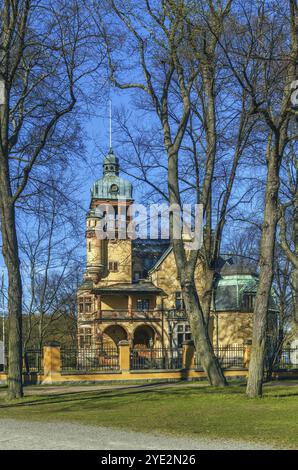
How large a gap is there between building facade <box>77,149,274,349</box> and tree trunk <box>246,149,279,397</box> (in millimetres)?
34068

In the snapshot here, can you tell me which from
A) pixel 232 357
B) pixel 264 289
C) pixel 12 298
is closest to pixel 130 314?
pixel 232 357

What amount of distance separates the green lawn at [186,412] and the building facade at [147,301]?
1306 inches

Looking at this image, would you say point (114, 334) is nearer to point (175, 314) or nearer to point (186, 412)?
point (175, 314)

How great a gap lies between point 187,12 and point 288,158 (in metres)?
10.1

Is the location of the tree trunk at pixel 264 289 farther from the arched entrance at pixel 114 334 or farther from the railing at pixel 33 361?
the arched entrance at pixel 114 334

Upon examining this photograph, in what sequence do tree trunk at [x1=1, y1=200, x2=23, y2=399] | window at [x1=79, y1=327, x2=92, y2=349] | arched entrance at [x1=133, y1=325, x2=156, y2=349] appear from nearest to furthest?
tree trunk at [x1=1, y1=200, x2=23, y2=399] → window at [x1=79, y1=327, x2=92, y2=349] → arched entrance at [x1=133, y1=325, x2=156, y2=349]

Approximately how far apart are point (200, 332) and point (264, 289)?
3106mm

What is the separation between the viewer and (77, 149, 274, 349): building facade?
5331cm

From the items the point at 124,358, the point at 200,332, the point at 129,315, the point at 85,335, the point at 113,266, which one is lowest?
the point at 85,335

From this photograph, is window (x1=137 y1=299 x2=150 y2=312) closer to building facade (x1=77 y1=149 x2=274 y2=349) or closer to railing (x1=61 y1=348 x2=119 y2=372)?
building facade (x1=77 y1=149 x2=274 y2=349)

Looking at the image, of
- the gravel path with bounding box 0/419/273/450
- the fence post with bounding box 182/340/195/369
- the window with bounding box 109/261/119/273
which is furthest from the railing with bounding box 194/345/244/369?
the window with bounding box 109/261/119/273

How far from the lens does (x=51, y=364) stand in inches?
1050

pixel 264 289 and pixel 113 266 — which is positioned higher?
pixel 113 266

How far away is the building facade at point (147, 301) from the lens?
53.3 m
